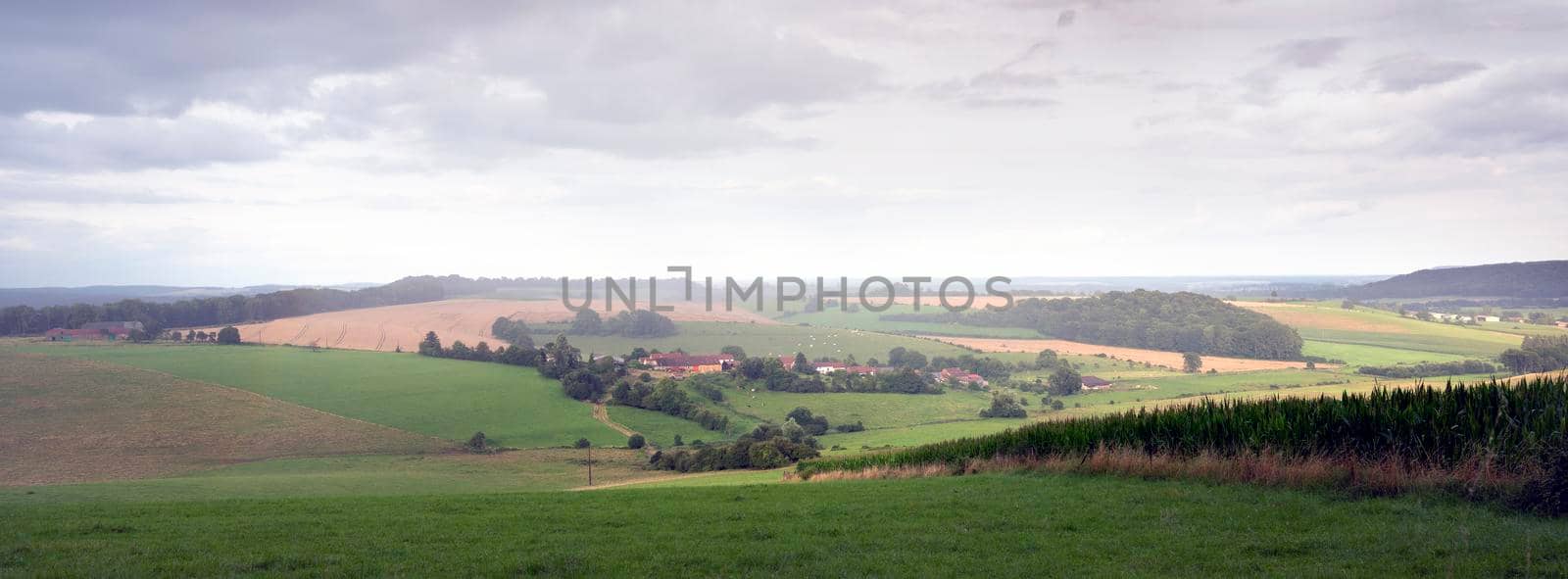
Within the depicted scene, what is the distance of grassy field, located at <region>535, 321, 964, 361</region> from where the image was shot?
277ft

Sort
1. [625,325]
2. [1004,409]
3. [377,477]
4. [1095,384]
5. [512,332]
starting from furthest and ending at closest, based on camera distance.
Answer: [625,325] → [512,332] → [1095,384] → [1004,409] → [377,477]

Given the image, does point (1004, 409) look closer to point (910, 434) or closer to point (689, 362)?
point (910, 434)

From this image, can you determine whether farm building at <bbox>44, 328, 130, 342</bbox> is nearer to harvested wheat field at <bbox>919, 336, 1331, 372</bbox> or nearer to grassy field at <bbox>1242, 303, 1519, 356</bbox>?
harvested wheat field at <bbox>919, 336, 1331, 372</bbox>

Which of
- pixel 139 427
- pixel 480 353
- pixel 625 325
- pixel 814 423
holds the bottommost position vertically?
pixel 814 423

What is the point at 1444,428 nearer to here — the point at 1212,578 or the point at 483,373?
the point at 1212,578

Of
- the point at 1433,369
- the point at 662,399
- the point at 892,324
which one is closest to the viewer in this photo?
the point at 1433,369

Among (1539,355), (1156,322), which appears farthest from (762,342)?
(1539,355)

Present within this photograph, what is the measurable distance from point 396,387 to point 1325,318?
94.3 meters

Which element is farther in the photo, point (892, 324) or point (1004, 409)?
point (892, 324)

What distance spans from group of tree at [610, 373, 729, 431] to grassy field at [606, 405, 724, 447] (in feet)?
2.39

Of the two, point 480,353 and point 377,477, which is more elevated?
point 480,353

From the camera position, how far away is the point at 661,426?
182 ft

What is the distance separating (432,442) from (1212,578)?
154 feet

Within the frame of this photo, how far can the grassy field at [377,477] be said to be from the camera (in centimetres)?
2194
